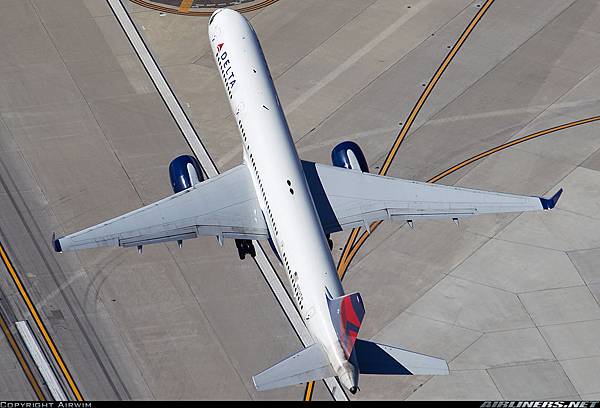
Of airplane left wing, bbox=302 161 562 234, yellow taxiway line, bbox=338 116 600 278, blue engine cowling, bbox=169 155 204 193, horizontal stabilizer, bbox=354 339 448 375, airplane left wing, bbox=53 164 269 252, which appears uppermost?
blue engine cowling, bbox=169 155 204 193

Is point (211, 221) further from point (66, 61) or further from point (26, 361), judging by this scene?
point (66, 61)

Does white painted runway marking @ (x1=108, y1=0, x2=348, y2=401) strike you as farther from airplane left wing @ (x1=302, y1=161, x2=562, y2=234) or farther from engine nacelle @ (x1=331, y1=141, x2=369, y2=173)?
engine nacelle @ (x1=331, y1=141, x2=369, y2=173)

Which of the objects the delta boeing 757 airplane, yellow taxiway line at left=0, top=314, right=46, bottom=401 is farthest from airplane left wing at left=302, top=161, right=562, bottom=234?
yellow taxiway line at left=0, top=314, right=46, bottom=401

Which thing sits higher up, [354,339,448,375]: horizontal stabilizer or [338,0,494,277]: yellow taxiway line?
[338,0,494,277]: yellow taxiway line

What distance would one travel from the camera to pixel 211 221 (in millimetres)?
55781

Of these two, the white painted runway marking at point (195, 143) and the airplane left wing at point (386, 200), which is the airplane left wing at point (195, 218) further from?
the white painted runway marking at point (195, 143)

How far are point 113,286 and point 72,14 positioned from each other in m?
24.3

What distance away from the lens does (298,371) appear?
46.2 metres

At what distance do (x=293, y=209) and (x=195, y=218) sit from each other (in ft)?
18.7

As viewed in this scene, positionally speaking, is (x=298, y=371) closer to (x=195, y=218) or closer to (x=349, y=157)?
(x=195, y=218)

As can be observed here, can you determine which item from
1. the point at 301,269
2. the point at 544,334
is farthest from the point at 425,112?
the point at 301,269

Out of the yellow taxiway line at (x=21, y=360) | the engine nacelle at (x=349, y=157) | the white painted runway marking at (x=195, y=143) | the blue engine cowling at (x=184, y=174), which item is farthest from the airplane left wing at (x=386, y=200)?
the yellow taxiway line at (x=21, y=360)

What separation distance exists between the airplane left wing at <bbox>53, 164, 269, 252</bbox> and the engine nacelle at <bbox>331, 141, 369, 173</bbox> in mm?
4966

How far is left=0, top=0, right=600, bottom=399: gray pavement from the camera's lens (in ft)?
182
